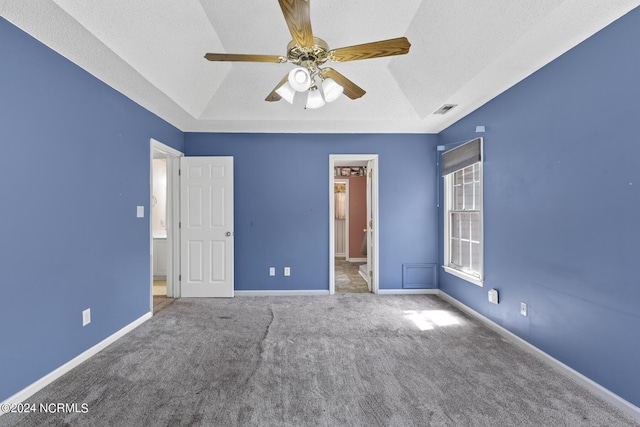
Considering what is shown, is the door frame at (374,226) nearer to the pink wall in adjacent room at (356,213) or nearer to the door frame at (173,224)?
the door frame at (173,224)

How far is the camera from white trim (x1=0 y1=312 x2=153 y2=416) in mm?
1934

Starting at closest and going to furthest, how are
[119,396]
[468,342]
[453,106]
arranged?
[119,396]
[468,342]
[453,106]

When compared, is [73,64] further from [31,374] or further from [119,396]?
[119,396]

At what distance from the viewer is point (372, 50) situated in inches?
72.7

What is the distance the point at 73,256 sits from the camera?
2.41 meters

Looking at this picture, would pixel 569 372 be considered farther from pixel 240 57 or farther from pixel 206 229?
pixel 206 229

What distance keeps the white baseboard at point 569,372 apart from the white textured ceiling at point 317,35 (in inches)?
95.6

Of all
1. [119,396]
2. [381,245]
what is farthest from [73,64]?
[381,245]

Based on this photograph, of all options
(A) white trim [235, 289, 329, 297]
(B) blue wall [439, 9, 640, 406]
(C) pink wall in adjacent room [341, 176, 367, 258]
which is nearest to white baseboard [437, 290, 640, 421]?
(B) blue wall [439, 9, 640, 406]

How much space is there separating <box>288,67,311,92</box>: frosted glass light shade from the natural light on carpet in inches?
107

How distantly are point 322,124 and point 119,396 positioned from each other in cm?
356

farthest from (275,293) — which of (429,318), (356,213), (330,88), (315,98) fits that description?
(356,213)

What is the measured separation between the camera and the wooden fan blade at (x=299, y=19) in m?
1.44

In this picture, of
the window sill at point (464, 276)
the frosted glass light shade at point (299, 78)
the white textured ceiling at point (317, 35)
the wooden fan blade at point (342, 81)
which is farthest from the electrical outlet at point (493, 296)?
the frosted glass light shade at point (299, 78)
